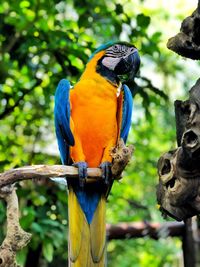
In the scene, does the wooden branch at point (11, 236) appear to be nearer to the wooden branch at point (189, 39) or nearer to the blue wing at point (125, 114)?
the blue wing at point (125, 114)

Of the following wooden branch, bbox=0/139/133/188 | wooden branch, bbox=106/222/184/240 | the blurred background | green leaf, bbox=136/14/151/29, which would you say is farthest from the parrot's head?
wooden branch, bbox=106/222/184/240

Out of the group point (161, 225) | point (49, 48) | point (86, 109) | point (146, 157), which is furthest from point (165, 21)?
point (86, 109)

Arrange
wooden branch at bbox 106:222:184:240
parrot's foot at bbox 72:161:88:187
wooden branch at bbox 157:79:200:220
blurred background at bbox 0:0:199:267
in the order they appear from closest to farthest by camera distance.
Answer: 1. wooden branch at bbox 157:79:200:220
2. parrot's foot at bbox 72:161:88:187
3. blurred background at bbox 0:0:199:267
4. wooden branch at bbox 106:222:184:240

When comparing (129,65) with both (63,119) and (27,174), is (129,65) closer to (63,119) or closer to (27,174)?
(63,119)

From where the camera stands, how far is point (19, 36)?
304 centimetres

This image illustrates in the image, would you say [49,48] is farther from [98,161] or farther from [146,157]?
[146,157]

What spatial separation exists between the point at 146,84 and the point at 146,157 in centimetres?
154

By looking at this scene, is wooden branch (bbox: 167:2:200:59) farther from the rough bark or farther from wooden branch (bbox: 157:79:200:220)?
the rough bark

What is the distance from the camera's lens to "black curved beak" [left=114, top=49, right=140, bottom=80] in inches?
78.3

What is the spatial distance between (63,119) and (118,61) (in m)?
0.30

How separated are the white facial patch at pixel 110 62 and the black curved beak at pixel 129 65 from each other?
0.01 m

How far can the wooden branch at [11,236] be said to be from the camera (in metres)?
1.50

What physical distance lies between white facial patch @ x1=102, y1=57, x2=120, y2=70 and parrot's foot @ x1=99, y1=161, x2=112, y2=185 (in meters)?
0.39

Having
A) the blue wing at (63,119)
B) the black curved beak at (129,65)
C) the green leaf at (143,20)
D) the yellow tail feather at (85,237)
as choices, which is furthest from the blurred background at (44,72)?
the yellow tail feather at (85,237)
